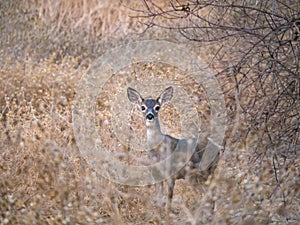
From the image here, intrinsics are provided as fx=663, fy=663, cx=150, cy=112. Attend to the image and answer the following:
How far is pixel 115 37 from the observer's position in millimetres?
12086

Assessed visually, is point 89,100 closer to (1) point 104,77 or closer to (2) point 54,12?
(1) point 104,77

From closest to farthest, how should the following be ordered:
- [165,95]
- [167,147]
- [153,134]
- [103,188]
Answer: [103,188]
[167,147]
[153,134]
[165,95]

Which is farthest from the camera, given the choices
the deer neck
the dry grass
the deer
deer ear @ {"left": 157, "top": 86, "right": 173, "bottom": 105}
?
deer ear @ {"left": 157, "top": 86, "right": 173, "bottom": 105}

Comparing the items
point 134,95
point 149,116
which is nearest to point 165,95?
point 134,95

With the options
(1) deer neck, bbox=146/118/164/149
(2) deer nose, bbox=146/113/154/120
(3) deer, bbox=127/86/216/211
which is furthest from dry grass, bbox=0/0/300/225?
(2) deer nose, bbox=146/113/154/120

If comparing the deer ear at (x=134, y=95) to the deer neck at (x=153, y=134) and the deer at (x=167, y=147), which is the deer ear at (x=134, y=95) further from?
the deer neck at (x=153, y=134)

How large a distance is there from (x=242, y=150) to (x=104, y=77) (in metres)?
3.87

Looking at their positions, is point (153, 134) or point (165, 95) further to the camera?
point (165, 95)

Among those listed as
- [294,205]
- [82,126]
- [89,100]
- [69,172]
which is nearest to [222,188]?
[294,205]

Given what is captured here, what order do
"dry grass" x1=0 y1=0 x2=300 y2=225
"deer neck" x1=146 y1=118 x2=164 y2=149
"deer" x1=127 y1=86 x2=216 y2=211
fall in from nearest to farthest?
"dry grass" x1=0 y1=0 x2=300 y2=225, "deer" x1=127 y1=86 x2=216 y2=211, "deer neck" x1=146 y1=118 x2=164 y2=149

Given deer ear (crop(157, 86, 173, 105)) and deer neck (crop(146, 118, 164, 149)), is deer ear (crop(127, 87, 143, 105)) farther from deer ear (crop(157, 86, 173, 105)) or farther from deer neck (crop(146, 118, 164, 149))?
deer neck (crop(146, 118, 164, 149))

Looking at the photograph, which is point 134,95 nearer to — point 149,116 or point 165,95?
point 165,95

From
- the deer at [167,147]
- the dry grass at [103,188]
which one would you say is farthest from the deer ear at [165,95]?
the dry grass at [103,188]

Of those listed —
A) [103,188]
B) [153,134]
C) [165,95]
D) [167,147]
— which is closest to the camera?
[103,188]
